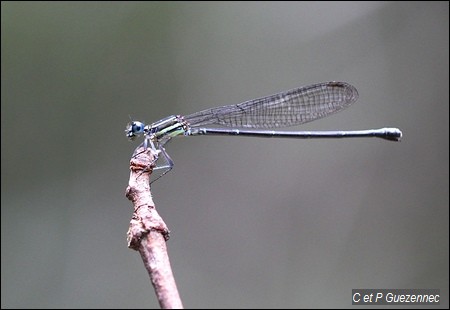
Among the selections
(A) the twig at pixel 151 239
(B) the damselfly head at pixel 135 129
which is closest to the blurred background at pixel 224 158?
(B) the damselfly head at pixel 135 129

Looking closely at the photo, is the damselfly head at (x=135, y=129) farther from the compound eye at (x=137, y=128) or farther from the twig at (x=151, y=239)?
the twig at (x=151, y=239)

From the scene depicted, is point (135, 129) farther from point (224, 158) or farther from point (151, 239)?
point (224, 158)

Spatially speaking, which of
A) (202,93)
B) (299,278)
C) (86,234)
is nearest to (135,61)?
(202,93)

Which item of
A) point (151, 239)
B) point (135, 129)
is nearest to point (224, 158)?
point (135, 129)

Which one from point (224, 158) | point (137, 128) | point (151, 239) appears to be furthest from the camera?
point (224, 158)

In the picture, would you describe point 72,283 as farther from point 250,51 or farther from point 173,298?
point 173,298

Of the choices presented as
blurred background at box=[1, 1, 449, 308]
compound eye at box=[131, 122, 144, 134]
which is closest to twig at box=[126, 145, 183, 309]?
compound eye at box=[131, 122, 144, 134]

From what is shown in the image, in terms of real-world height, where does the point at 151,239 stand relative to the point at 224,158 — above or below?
below
